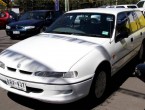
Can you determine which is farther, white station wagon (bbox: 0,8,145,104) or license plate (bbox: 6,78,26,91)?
license plate (bbox: 6,78,26,91)

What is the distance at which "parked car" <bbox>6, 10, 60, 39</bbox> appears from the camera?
1263cm

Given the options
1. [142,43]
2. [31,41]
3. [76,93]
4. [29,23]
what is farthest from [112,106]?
[29,23]

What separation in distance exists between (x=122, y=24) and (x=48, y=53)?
6.97 ft

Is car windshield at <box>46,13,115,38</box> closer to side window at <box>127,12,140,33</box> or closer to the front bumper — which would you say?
side window at <box>127,12,140,33</box>

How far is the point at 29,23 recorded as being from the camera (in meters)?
12.8

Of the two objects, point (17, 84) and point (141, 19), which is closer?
point (17, 84)

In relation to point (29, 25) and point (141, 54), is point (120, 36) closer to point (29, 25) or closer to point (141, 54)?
point (141, 54)

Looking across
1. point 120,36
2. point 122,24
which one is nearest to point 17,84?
point 120,36

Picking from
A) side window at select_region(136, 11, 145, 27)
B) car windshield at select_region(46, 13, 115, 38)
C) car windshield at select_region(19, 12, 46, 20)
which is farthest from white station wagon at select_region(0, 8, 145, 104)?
car windshield at select_region(19, 12, 46, 20)

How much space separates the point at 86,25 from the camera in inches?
218

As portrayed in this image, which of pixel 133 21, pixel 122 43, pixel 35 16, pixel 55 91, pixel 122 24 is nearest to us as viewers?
pixel 55 91

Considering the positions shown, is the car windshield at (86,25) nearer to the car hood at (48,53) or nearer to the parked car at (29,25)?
the car hood at (48,53)

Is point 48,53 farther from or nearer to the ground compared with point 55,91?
farther from the ground

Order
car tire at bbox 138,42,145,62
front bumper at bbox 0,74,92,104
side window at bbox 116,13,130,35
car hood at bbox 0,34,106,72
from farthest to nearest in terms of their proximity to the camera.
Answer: car tire at bbox 138,42,145,62, side window at bbox 116,13,130,35, car hood at bbox 0,34,106,72, front bumper at bbox 0,74,92,104
